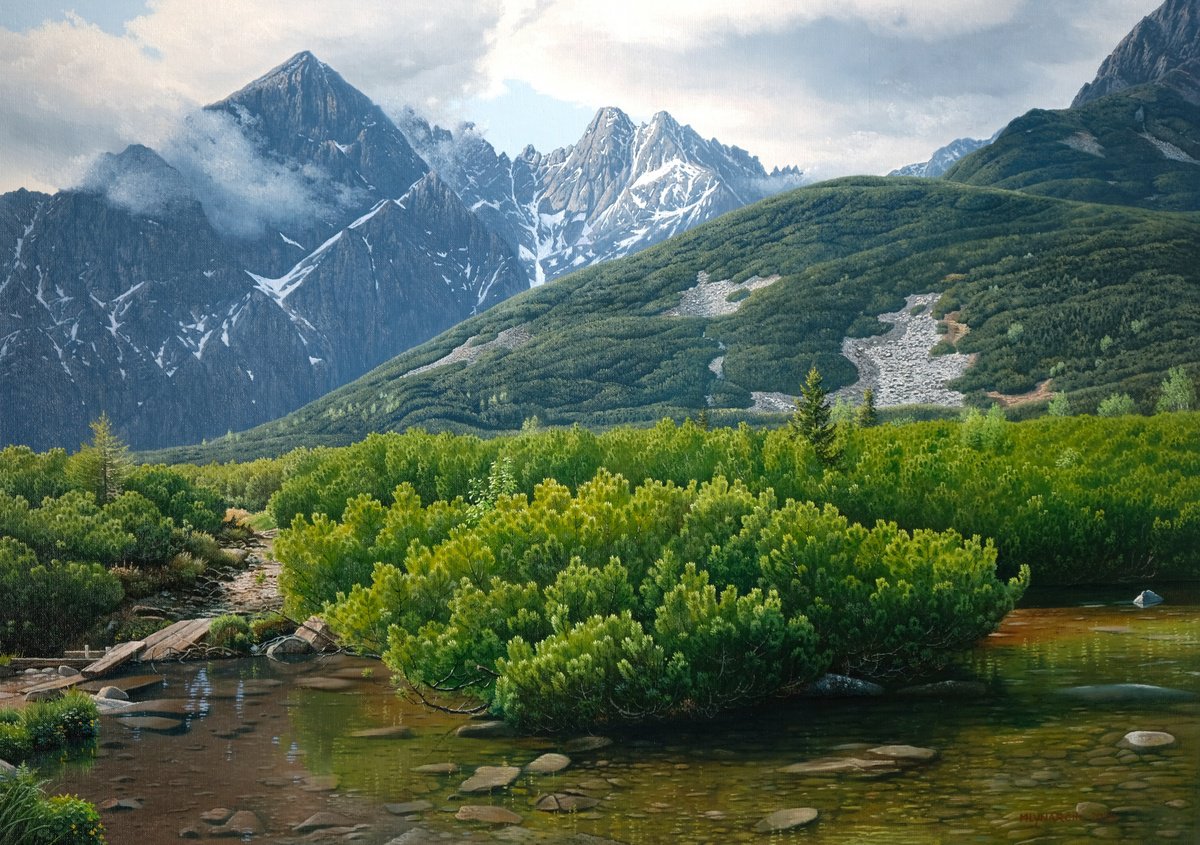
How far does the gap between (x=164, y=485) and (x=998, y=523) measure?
49.0m

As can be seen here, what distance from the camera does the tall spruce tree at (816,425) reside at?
5847 centimetres

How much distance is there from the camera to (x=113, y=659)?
36.4 m

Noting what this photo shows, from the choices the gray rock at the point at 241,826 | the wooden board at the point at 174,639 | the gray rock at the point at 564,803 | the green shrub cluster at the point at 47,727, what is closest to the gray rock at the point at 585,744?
the gray rock at the point at 564,803

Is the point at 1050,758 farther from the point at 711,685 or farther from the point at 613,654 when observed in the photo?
the point at 613,654

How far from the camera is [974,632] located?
31.2m

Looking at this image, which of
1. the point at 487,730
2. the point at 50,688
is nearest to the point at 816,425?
the point at 487,730

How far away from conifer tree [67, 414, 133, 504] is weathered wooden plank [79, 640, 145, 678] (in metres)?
18.4

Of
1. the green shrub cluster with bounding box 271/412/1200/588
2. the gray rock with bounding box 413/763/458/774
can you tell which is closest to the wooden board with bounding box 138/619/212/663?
the green shrub cluster with bounding box 271/412/1200/588

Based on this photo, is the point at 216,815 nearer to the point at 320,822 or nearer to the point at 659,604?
the point at 320,822

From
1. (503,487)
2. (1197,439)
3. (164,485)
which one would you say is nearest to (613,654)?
(503,487)

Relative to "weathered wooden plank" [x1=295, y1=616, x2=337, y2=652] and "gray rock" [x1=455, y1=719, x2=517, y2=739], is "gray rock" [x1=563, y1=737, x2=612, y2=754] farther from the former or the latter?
"weathered wooden plank" [x1=295, y1=616, x2=337, y2=652]

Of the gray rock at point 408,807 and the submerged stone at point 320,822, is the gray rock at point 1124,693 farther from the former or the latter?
the submerged stone at point 320,822

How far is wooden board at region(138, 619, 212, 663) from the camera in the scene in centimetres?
3941

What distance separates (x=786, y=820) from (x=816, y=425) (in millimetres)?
47940
